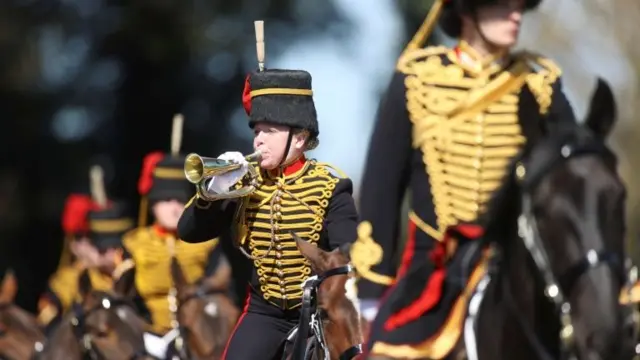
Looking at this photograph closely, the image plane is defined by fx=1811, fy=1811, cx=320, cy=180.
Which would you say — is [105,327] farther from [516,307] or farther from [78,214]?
[516,307]

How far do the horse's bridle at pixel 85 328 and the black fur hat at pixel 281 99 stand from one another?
5.17 metres

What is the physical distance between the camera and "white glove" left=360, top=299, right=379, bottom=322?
7004 millimetres

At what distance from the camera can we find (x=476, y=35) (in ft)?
22.7

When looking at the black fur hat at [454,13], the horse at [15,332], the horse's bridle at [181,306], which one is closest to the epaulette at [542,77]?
the black fur hat at [454,13]

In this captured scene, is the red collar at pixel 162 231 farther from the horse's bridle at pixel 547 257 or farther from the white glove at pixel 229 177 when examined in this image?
the horse's bridle at pixel 547 257

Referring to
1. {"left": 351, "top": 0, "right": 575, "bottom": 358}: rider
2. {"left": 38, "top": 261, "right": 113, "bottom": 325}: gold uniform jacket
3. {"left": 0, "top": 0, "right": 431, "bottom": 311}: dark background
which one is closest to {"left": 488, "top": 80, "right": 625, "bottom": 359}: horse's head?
{"left": 351, "top": 0, "right": 575, "bottom": 358}: rider

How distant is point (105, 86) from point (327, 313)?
1800 cm

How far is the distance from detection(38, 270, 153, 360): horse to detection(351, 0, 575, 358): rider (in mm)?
5665

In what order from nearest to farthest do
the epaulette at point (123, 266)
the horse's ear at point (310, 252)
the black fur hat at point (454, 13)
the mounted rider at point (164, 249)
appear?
1. the black fur hat at point (454, 13)
2. the horse's ear at point (310, 252)
3. the epaulette at point (123, 266)
4. the mounted rider at point (164, 249)

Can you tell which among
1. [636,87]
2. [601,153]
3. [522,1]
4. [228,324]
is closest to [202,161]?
[522,1]

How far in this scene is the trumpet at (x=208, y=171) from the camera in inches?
282

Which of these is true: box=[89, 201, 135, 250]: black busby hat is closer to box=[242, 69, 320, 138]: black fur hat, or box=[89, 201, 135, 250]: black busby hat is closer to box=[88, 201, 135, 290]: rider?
box=[88, 201, 135, 290]: rider

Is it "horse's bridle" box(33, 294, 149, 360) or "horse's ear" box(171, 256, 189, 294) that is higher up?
"horse's ear" box(171, 256, 189, 294)

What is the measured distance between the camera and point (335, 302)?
7332 mm
